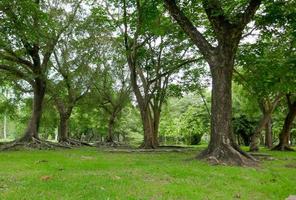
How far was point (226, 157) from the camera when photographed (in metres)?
13.0

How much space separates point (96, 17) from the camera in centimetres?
2420

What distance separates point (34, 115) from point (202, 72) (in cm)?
1376

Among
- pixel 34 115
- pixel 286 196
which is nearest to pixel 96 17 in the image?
pixel 34 115

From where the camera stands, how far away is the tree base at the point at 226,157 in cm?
1267

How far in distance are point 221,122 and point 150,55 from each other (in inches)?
603

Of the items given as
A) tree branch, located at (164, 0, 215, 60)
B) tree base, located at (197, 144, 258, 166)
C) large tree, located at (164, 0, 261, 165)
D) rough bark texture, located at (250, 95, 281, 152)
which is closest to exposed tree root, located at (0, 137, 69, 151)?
large tree, located at (164, 0, 261, 165)

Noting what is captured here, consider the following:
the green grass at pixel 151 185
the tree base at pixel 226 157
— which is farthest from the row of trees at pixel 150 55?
the green grass at pixel 151 185

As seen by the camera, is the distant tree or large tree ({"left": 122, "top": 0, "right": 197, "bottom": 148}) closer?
the distant tree

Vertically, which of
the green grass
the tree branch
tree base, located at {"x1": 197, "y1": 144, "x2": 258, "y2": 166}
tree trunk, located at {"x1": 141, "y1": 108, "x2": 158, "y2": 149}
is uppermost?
the tree branch

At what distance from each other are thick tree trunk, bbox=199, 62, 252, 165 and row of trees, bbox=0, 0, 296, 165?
0.04 m

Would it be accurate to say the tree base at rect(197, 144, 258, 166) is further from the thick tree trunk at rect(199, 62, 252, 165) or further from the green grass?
the green grass

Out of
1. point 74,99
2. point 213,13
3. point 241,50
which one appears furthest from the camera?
point 74,99

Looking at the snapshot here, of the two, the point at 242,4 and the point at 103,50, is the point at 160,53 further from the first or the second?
the point at 242,4

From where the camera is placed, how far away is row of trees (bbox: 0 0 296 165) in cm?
1409
